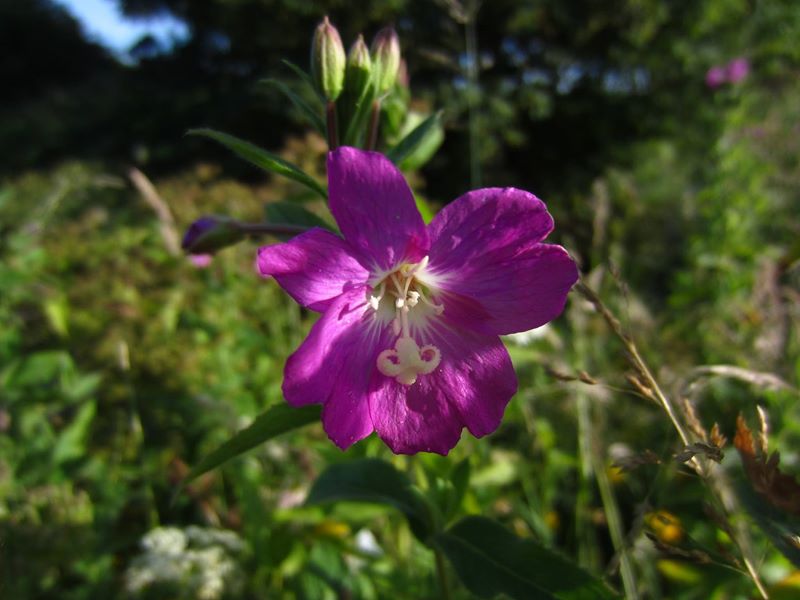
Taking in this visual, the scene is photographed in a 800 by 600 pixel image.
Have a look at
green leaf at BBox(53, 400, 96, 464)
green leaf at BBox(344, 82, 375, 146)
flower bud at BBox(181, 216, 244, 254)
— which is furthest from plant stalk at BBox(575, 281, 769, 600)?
green leaf at BBox(53, 400, 96, 464)

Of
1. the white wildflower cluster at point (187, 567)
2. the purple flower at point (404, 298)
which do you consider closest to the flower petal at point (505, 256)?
the purple flower at point (404, 298)

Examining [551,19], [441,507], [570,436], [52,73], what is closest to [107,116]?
[52,73]

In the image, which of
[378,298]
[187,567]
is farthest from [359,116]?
[187,567]

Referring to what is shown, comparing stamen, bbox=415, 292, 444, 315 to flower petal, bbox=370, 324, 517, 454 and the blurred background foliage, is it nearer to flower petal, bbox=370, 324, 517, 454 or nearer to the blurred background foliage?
flower petal, bbox=370, 324, 517, 454

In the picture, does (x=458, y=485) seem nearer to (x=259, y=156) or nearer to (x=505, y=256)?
(x=505, y=256)

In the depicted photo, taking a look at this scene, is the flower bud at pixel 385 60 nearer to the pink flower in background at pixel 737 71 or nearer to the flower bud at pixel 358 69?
the flower bud at pixel 358 69
